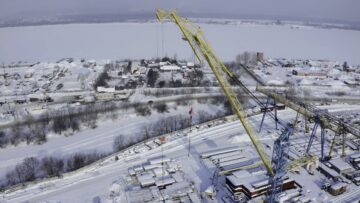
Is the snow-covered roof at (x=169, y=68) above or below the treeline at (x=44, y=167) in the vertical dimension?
above

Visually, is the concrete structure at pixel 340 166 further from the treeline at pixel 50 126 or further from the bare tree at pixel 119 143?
the treeline at pixel 50 126

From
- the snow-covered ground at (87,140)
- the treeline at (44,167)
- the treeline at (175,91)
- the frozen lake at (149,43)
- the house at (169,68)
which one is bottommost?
the treeline at (44,167)

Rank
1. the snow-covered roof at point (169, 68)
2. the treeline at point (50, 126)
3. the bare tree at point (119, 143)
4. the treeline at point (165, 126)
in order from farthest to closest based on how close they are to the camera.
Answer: the snow-covered roof at point (169, 68) < the treeline at point (50, 126) < the treeline at point (165, 126) < the bare tree at point (119, 143)

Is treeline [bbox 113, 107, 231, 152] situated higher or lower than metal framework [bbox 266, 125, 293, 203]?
lower

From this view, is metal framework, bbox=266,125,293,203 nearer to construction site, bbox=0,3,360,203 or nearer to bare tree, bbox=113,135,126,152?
construction site, bbox=0,3,360,203

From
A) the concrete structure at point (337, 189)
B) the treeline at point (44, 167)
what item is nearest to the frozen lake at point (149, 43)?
the treeline at point (44, 167)

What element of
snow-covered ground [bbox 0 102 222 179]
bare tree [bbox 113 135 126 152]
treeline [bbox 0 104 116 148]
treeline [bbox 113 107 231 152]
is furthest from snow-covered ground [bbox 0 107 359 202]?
treeline [bbox 0 104 116 148]

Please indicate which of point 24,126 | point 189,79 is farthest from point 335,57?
point 24,126
